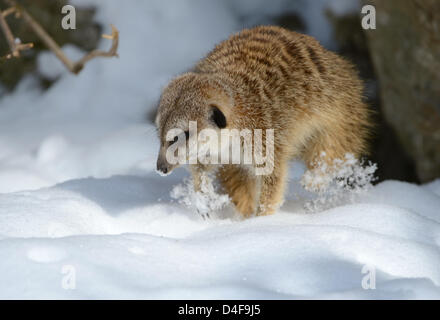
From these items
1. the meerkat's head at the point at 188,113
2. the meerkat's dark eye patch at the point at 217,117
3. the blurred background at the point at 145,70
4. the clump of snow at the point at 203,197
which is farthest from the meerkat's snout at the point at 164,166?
the blurred background at the point at 145,70

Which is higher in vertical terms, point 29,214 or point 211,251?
point 29,214

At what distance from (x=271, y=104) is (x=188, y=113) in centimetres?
47

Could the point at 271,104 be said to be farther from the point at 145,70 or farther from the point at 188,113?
the point at 145,70

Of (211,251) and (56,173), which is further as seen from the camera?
(56,173)

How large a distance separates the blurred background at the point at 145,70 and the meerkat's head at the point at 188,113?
1.66 meters

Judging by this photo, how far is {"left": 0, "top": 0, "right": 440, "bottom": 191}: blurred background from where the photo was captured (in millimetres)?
4230

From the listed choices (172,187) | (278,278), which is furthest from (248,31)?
(278,278)

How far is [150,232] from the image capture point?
2488mm

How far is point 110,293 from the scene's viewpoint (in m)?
1.50

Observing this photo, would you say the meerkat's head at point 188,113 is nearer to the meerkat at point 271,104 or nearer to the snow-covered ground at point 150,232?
the meerkat at point 271,104

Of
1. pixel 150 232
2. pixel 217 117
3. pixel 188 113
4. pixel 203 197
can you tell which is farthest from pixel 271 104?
pixel 150 232

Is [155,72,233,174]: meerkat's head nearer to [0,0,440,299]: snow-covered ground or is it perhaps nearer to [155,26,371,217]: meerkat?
[155,26,371,217]: meerkat
